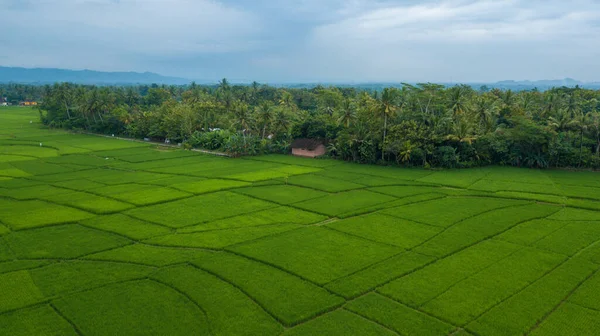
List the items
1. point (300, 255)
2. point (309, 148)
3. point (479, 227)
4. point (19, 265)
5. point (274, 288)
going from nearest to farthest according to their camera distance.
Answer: point (274, 288) < point (19, 265) < point (300, 255) < point (479, 227) < point (309, 148)

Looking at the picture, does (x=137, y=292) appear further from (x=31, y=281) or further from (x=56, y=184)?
(x=56, y=184)

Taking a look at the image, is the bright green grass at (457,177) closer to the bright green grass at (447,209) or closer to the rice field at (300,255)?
the rice field at (300,255)

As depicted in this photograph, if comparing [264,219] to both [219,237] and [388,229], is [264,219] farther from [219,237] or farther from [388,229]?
[388,229]

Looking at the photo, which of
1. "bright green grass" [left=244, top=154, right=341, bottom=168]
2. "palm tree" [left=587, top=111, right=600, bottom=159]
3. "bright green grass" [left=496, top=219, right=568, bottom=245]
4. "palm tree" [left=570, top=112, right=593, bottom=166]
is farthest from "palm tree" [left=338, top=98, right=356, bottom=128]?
"bright green grass" [left=496, top=219, right=568, bottom=245]

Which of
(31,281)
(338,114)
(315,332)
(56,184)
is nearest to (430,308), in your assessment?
(315,332)

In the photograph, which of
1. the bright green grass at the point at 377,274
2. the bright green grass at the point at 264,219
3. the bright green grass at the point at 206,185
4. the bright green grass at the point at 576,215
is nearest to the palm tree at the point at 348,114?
the bright green grass at the point at 206,185

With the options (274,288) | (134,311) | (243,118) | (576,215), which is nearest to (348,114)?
(243,118)

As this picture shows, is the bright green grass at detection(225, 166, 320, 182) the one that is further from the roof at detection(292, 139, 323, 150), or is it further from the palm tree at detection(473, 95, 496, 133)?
the palm tree at detection(473, 95, 496, 133)

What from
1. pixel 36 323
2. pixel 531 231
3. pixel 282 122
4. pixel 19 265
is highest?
pixel 282 122
